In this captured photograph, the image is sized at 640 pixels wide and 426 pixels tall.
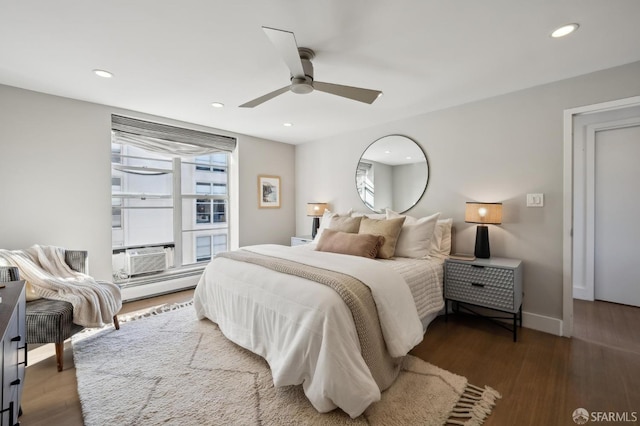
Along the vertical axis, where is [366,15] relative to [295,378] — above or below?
above

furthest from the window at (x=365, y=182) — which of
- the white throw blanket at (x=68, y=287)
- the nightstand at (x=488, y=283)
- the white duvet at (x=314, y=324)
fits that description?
the white throw blanket at (x=68, y=287)

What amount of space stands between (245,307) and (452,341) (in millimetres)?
1837

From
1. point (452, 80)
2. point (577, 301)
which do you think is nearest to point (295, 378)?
point (452, 80)

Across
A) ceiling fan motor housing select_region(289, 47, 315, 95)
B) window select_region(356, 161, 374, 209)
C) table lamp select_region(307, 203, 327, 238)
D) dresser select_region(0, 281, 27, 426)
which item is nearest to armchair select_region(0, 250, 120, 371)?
dresser select_region(0, 281, 27, 426)

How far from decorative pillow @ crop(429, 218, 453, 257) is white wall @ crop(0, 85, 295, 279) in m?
3.73

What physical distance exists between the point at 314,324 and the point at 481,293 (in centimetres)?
178

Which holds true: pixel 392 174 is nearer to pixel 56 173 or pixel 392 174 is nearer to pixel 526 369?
pixel 526 369

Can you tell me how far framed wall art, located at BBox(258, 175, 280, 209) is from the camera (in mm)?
4703

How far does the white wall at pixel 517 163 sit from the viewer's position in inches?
99.3

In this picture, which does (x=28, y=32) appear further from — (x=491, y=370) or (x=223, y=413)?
(x=491, y=370)

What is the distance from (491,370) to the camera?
2.00 meters

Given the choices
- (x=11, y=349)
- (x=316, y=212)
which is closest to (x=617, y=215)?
(x=316, y=212)

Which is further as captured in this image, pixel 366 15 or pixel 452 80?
pixel 452 80

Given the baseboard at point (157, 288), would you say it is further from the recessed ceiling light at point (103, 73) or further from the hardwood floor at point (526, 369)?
the recessed ceiling light at point (103, 73)
